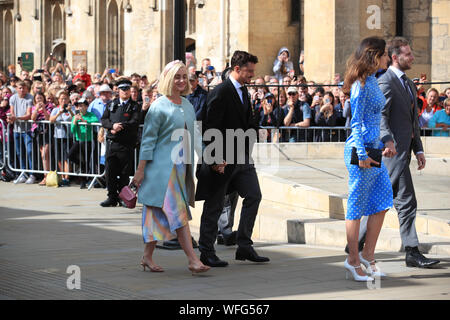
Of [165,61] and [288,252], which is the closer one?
[288,252]

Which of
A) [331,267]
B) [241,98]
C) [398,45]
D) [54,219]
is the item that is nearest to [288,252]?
[331,267]

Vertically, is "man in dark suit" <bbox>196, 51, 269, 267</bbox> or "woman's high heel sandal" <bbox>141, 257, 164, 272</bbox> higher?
"man in dark suit" <bbox>196, 51, 269, 267</bbox>

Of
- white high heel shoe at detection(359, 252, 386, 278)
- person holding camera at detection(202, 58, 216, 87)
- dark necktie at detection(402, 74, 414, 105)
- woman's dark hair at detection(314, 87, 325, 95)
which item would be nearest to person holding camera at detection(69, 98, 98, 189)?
person holding camera at detection(202, 58, 216, 87)

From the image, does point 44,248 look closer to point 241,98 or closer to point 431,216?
point 241,98

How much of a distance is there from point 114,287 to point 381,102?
2.64 metres

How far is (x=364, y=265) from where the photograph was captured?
7828mm

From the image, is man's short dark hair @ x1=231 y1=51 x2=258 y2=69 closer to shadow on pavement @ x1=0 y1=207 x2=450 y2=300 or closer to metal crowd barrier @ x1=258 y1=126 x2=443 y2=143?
shadow on pavement @ x1=0 y1=207 x2=450 y2=300

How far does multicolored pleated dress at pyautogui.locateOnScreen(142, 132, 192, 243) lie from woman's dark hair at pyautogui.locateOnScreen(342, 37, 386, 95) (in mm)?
1685

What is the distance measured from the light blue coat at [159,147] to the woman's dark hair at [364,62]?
1569mm

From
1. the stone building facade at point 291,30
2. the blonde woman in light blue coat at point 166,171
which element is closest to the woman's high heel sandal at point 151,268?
the blonde woman in light blue coat at point 166,171

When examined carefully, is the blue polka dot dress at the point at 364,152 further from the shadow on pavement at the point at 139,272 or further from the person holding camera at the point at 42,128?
the person holding camera at the point at 42,128

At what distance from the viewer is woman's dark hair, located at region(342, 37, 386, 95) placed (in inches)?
298

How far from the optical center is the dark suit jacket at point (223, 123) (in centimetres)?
848

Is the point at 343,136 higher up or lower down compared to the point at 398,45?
lower down
